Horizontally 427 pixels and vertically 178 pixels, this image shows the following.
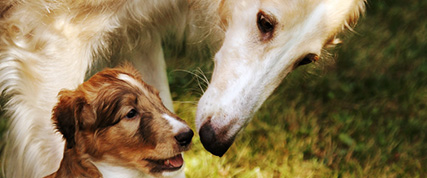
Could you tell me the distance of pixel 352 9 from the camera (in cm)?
250

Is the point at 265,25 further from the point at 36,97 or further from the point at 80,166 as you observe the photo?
the point at 36,97

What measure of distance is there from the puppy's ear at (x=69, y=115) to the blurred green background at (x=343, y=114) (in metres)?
1.18

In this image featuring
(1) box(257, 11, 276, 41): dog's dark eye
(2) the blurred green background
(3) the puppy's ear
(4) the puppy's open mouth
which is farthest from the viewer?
(2) the blurred green background

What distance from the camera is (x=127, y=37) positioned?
2920mm

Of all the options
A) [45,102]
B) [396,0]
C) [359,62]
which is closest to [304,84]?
[359,62]

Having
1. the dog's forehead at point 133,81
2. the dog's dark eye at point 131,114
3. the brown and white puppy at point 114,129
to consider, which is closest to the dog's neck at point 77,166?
the brown and white puppy at point 114,129

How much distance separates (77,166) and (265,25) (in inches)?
39.4

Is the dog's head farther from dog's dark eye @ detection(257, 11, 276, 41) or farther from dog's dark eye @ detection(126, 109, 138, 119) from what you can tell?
dog's dark eye @ detection(126, 109, 138, 119)

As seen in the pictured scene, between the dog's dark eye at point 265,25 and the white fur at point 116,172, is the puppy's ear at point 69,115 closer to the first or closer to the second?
the white fur at point 116,172

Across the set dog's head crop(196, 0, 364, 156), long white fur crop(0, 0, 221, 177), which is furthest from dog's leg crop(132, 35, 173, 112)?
dog's head crop(196, 0, 364, 156)

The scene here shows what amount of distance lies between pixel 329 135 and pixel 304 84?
0.57 metres

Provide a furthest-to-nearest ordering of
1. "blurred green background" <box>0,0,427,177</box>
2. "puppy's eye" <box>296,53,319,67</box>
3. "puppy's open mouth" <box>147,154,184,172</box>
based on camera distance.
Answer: "blurred green background" <box>0,0,427,177</box> < "puppy's eye" <box>296,53,319,67</box> < "puppy's open mouth" <box>147,154,184,172</box>

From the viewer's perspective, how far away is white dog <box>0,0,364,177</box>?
2.38 meters

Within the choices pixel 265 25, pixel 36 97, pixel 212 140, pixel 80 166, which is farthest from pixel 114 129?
pixel 265 25
